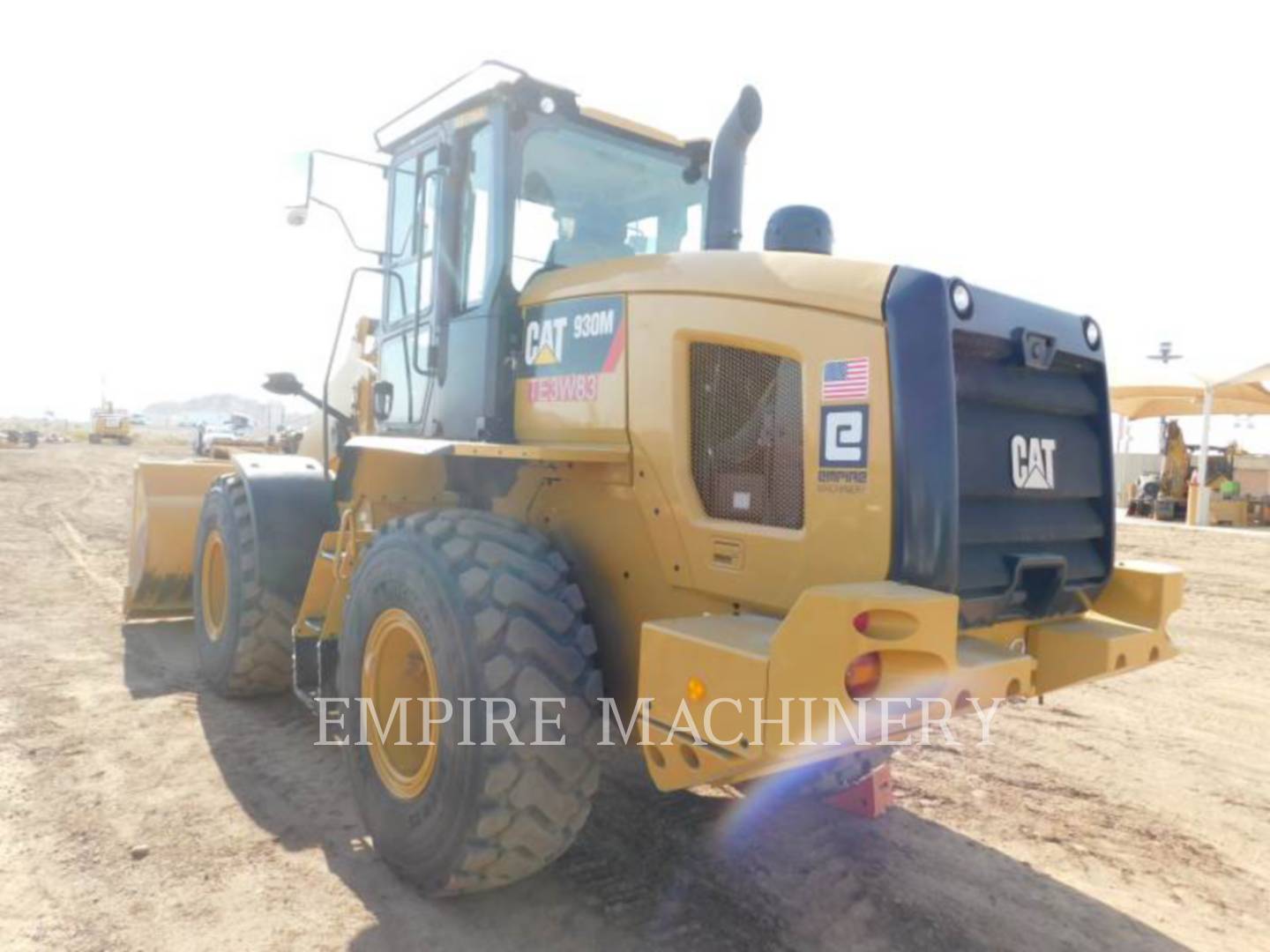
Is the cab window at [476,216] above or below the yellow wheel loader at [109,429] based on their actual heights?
below

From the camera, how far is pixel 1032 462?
10.2ft

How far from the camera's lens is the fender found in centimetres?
506

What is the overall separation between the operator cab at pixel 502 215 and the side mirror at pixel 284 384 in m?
0.86

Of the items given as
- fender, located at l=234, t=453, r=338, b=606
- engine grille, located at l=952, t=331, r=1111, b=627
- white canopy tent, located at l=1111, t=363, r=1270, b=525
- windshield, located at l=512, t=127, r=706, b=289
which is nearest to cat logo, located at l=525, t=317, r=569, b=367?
windshield, located at l=512, t=127, r=706, b=289

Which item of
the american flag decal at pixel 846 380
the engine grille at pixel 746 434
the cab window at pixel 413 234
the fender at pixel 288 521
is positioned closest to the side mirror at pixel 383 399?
the cab window at pixel 413 234

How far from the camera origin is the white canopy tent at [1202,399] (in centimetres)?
2083

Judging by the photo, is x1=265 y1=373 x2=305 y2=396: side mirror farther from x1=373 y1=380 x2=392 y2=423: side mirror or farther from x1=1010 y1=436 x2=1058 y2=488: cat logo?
x1=1010 y1=436 x2=1058 y2=488: cat logo

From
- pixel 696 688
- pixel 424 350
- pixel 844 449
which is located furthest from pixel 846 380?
pixel 424 350

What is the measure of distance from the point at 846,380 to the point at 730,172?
5.09 ft

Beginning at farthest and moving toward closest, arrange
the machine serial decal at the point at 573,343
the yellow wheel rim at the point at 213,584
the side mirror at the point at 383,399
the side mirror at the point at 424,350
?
the yellow wheel rim at the point at 213,584 < the side mirror at the point at 383,399 < the side mirror at the point at 424,350 < the machine serial decal at the point at 573,343

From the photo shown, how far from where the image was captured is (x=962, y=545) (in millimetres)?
2838

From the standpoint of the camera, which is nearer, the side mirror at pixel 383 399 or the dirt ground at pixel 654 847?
the dirt ground at pixel 654 847

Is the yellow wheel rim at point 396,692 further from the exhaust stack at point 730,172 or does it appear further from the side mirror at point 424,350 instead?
the exhaust stack at point 730,172

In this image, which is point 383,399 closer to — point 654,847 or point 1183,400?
point 654,847
